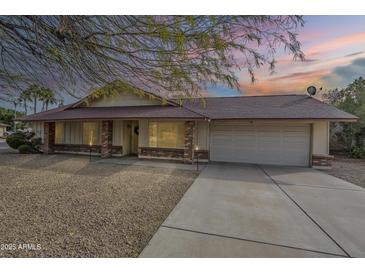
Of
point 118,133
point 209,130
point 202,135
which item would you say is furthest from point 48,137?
point 209,130

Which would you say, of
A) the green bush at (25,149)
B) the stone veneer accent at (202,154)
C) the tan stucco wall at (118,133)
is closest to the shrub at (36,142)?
the green bush at (25,149)

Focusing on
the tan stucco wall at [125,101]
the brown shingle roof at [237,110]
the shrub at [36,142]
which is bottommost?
the shrub at [36,142]

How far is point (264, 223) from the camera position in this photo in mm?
3410

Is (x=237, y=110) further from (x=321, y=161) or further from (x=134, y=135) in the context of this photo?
(x=134, y=135)

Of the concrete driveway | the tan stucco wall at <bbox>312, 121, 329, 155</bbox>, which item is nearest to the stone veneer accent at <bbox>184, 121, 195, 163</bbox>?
the concrete driveway

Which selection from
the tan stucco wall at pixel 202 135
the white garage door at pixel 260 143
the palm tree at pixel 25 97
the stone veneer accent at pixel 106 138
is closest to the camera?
the palm tree at pixel 25 97

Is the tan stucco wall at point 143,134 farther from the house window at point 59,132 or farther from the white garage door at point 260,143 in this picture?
the house window at point 59,132

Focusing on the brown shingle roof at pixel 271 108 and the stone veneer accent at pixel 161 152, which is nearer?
the brown shingle roof at pixel 271 108

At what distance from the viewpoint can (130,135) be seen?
12.6m

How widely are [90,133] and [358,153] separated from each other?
1965cm

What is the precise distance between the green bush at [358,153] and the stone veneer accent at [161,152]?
13.3 meters

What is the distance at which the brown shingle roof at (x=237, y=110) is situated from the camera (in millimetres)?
9125
